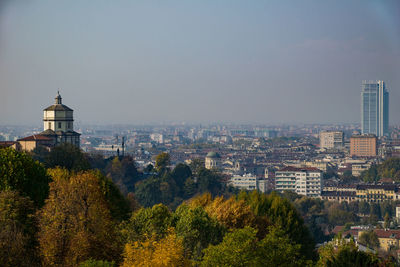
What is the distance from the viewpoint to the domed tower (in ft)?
113

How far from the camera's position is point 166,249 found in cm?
1079

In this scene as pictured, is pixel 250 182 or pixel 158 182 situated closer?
pixel 158 182

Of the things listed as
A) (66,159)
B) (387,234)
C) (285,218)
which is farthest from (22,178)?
(387,234)

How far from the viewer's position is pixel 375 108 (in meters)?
149

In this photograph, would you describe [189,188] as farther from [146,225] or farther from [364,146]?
[364,146]

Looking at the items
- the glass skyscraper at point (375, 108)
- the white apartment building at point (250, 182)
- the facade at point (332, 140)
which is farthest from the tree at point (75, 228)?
the glass skyscraper at point (375, 108)

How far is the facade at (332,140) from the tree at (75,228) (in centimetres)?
10667

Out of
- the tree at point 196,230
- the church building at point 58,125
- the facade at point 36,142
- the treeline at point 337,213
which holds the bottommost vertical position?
the treeline at point 337,213

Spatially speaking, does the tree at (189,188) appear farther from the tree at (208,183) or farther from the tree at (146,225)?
the tree at (146,225)

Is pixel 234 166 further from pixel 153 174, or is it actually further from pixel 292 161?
pixel 153 174

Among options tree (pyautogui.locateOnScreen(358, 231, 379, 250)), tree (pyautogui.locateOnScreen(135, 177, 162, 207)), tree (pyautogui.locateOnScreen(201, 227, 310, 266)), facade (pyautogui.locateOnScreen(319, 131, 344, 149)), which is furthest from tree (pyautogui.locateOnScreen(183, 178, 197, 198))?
facade (pyautogui.locateOnScreen(319, 131, 344, 149))

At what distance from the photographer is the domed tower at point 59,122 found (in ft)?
113

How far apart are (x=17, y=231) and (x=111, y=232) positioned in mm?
1678

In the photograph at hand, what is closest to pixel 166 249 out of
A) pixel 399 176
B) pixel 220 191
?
pixel 220 191
